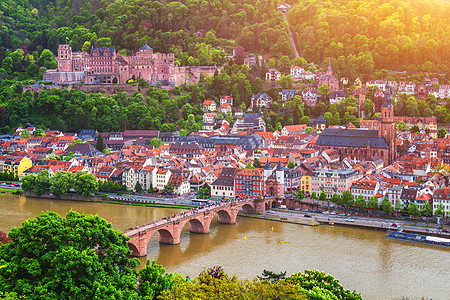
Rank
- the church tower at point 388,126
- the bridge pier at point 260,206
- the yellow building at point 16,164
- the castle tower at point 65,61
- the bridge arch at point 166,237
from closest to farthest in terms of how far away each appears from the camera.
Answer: the bridge arch at point 166,237 → the bridge pier at point 260,206 → the yellow building at point 16,164 → the church tower at point 388,126 → the castle tower at point 65,61

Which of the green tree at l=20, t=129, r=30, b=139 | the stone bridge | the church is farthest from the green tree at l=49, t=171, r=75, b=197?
the church

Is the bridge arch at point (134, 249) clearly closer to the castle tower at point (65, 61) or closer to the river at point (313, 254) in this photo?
the river at point (313, 254)

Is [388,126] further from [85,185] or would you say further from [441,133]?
[85,185]

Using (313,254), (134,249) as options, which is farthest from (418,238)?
(134,249)

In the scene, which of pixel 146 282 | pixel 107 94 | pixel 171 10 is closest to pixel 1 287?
pixel 146 282

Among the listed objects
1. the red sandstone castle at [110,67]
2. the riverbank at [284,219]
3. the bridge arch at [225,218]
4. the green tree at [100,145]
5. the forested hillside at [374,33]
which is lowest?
the riverbank at [284,219]

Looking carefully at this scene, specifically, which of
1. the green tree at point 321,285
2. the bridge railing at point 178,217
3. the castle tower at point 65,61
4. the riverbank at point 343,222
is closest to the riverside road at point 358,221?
the riverbank at point 343,222
